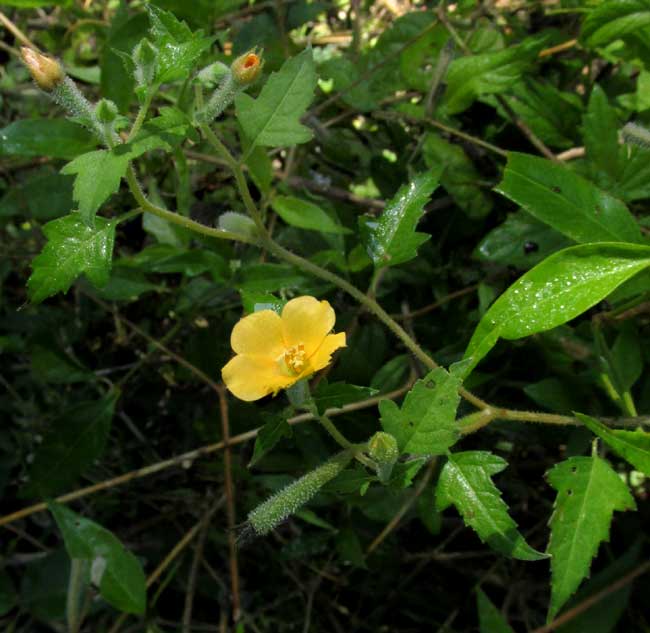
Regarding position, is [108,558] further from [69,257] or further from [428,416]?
[428,416]

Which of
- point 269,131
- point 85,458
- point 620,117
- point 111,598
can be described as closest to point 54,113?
point 85,458

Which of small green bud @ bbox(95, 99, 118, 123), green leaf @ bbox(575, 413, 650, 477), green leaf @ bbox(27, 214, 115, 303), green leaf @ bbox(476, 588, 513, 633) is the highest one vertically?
small green bud @ bbox(95, 99, 118, 123)

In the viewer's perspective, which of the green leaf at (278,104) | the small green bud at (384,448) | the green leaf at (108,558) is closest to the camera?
the small green bud at (384,448)

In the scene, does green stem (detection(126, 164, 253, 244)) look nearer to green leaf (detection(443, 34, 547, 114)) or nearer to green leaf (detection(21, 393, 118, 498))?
green leaf (detection(443, 34, 547, 114))

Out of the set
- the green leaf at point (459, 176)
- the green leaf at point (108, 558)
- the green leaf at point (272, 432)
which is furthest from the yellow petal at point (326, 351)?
the green leaf at point (108, 558)

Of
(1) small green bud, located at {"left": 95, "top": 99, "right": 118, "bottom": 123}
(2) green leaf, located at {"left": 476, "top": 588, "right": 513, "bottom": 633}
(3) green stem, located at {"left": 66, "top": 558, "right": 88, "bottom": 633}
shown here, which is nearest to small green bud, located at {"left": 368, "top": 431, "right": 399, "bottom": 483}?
(1) small green bud, located at {"left": 95, "top": 99, "right": 118, "bottom": 123}

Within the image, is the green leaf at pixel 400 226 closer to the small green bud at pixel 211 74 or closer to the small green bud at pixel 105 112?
the small green bud at pixel 211 74
